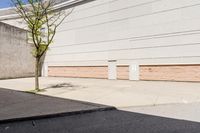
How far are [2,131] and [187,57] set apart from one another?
42.2ft

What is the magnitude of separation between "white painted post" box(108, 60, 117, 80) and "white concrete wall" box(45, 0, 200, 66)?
0.40 m

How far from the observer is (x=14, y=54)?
21.9 meters

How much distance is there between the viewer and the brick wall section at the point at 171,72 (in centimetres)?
1584

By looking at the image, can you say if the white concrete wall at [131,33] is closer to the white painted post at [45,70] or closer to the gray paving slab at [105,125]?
the white painted post at [45,70]

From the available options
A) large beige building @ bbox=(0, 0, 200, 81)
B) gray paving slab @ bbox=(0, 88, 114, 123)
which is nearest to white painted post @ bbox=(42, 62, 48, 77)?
large beige building @ bbox=(0, 0, 200, 81)

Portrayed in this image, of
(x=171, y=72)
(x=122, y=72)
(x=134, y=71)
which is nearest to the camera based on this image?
(x=171, y=72)

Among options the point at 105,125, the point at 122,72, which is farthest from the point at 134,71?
the point at 105,125

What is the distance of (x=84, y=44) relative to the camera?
21953mm

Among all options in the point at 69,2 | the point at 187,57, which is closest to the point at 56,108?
the point at 187,57

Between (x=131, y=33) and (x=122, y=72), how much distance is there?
3.06 meters

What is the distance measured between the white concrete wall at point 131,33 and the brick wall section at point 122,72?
46cm

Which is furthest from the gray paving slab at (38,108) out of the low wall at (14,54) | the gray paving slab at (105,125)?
the low wall at (14,54)

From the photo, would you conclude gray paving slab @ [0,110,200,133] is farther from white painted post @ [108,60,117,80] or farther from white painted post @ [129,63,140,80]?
white painted post @ [108,60,117,80]

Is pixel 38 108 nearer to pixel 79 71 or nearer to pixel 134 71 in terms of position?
pixel 134 71
